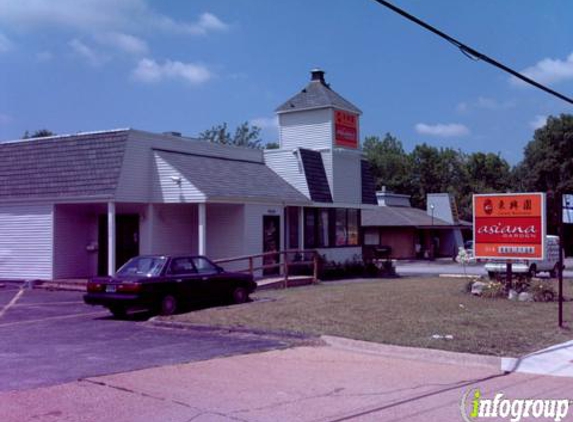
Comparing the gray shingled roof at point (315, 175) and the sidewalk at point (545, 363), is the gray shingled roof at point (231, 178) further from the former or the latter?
the sidewalk at point (545, 363)

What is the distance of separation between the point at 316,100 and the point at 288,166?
3330 mm

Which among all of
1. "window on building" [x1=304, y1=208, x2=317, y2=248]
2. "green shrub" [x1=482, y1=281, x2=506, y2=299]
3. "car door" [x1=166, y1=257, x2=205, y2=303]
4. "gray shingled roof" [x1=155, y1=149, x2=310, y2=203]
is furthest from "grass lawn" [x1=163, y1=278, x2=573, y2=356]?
"window on building" [x1=304, y1=208, x2=317, y2=248]

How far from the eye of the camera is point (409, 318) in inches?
604

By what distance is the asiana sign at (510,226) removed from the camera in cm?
2012

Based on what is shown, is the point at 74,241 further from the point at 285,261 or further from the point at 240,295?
the point at 240,295

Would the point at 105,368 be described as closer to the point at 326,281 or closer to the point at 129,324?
the point at 129,324

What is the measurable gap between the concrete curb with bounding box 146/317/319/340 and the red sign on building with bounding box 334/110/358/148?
16.9 metres

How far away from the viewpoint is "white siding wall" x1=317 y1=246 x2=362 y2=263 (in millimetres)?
31047

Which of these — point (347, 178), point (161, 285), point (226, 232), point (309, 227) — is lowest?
point (161, 285)

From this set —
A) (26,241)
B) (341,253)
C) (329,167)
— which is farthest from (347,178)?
(26,241)

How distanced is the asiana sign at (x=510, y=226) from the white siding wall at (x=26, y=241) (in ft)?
46.1

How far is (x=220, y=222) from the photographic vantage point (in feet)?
89.5

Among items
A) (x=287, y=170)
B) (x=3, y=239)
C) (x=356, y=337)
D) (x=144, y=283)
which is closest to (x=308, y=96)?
(x=287, y=170)

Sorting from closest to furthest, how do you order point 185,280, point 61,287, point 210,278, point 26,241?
point 185,280 < point 210,278 < point 61,287 < point 26,241
